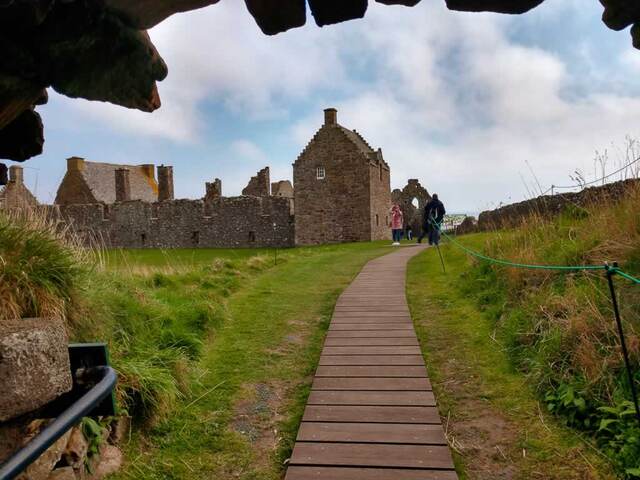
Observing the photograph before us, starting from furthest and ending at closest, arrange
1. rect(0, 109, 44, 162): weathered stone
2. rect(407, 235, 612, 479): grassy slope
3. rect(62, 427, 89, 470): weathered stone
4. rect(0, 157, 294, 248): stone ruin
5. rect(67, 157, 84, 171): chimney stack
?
1. rect(67, 157, 84, 171): chimney stack
2. rect(0, 157, 294, 248): stone ruin
3. rect(407, 235, 612, 479): grassy slope
4. rect(62, 427, 89, 470): weathered stone
5. rect(0, 109, 44, 162): weathered stone

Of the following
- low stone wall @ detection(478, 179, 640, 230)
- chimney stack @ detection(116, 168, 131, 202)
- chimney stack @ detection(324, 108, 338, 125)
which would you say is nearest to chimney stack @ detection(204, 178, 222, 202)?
chimney stack @ detection(116, 168, 131, 202)

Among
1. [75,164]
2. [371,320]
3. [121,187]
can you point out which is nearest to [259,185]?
[121,187]

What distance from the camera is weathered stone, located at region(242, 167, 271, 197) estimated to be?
43881 millimetres

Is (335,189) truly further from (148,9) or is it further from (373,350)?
(148,9)

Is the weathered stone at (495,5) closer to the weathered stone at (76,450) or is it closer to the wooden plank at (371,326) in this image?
the weathered stone at (76,450)

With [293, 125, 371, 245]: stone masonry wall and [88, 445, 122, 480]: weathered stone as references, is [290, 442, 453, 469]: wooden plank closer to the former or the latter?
[88, 445, 122, 480]: weathered stone

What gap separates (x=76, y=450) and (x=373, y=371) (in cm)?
296

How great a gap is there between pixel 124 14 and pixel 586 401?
4.24 metres

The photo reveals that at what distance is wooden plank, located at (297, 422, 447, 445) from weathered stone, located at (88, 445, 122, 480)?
1.37m

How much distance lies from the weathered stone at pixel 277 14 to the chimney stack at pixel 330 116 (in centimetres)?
2821

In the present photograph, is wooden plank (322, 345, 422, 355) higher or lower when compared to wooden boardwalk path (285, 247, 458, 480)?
higher

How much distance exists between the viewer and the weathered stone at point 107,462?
3.79 metres

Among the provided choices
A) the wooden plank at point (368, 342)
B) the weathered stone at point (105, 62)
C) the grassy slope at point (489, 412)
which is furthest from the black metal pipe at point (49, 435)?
the wooden plank at point (368, 342)

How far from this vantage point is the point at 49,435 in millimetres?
1578
